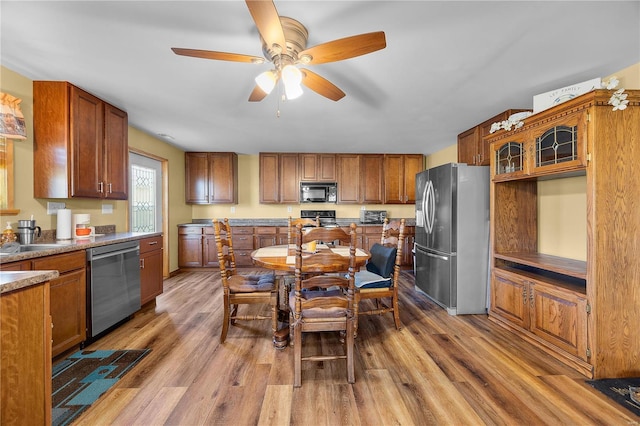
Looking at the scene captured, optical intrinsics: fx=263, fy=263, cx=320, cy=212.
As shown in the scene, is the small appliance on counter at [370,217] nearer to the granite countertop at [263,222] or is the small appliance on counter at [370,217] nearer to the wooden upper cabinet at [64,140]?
the granite countertop at [263,222]

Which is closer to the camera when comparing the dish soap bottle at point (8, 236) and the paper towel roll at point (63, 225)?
the dish soap bottle at point (8, 236)

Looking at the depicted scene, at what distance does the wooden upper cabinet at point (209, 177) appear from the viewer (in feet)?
17.0

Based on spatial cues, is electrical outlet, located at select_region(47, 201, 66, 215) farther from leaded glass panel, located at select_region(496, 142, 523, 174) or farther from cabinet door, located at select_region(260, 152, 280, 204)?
leaded glass panel, located at select_region(496, 142, 523, 174)

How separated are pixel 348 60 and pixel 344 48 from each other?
64cm

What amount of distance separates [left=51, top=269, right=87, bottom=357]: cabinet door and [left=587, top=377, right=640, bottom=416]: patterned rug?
384 cm

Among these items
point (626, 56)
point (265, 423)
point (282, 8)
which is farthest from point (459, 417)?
point (626, 56)

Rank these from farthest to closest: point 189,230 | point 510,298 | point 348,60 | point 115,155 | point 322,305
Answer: point 189,230
point 115,155
point 510,298
point 348,60
point 322,305

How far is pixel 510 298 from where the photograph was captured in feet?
8.41

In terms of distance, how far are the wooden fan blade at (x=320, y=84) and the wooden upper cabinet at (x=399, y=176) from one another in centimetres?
349

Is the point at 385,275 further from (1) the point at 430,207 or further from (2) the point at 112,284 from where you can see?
(2) the point at 112,284

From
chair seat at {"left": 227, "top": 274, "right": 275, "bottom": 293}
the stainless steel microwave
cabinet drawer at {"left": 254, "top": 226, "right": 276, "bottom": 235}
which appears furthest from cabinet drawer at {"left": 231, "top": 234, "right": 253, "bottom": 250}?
chair seat at {"left": 227, "top": 274, "right": 275, "bottom": 293}

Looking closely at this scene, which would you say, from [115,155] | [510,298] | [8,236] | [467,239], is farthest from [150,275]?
[510,298]

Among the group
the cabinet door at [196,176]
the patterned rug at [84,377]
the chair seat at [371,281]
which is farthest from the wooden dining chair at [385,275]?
the cabinet door at [196,176]

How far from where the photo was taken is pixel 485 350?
2227mm
